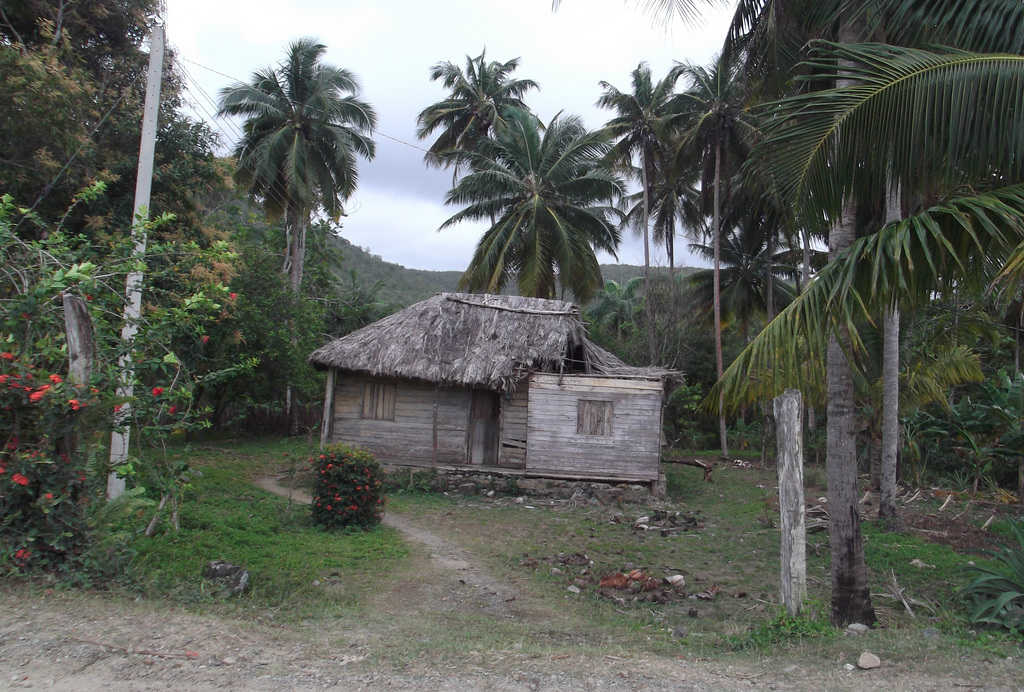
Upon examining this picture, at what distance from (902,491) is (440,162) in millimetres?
19977

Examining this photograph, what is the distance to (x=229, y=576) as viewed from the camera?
666cm

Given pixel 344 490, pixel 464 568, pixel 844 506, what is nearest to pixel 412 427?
pixel 344 490

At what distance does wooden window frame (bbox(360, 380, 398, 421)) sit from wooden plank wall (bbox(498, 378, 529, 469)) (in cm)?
269

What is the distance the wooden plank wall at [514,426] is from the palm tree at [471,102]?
14638 mm

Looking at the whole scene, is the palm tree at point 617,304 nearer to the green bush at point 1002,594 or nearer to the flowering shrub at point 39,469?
the green bush at point 1002,594

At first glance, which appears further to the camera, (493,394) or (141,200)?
(493,394)

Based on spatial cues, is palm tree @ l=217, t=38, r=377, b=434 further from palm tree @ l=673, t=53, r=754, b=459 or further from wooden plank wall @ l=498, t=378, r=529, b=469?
palm tree @ l=673, t=53, r=754, b=459

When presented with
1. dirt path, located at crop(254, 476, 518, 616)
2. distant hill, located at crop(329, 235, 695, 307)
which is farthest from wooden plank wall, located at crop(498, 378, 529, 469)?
distant hill, located at crop(329, 235, 695, 307)

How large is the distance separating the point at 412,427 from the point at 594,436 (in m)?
4.24

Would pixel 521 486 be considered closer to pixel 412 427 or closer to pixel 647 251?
pixel 412 427

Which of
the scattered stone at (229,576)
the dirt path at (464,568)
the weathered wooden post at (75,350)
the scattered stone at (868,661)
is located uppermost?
the weathered wooden post at (75,350)

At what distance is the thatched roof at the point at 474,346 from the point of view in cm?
1480

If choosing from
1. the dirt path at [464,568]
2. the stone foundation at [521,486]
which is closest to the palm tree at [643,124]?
the stone foundation at [521,486]

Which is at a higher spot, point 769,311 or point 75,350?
point 769,311
